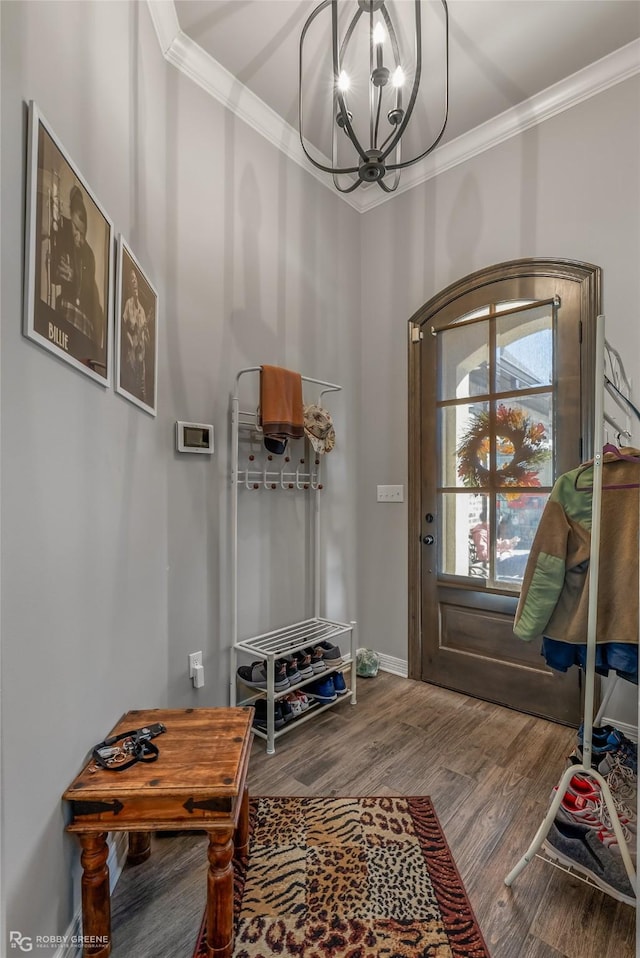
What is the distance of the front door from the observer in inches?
91.7

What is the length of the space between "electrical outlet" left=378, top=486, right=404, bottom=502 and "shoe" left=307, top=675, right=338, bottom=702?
1.22m

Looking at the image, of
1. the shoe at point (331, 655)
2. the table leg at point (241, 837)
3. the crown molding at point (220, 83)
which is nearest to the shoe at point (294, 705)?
the shoe at point (331, 655)

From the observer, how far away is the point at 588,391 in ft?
7.36

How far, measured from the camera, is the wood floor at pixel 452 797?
4.07 ft

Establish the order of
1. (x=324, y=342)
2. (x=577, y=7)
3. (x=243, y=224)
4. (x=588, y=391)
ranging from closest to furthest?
(x=577, y=7) < (x=588, y=391) < (x=243, y=224) < (x=324, y=342)

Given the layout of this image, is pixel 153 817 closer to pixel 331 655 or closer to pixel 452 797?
pixel 452 797

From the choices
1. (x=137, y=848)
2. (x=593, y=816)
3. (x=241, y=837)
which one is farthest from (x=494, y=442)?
(x=137, y=848)

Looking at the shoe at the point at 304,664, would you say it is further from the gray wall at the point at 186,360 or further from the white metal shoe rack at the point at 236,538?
the gray wall at the point at 186,360

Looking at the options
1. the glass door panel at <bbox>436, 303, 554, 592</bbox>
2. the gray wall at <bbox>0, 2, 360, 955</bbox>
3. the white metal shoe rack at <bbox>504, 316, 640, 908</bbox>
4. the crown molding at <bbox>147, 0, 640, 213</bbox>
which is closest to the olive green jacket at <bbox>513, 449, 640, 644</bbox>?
the white metal shoe rack at <bbox>504, 316, 640, 908</bbox>

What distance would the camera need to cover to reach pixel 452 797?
70.4 inches

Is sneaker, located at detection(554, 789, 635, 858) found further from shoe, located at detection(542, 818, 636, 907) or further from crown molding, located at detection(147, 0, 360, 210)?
crown molding, located at detection(147, 0, 360, 210)

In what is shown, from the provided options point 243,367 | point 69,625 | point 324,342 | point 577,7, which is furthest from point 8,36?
point 577,7

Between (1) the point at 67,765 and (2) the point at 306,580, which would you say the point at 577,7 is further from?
(1) the point at 67,765

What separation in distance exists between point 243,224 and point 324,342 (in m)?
0.85
